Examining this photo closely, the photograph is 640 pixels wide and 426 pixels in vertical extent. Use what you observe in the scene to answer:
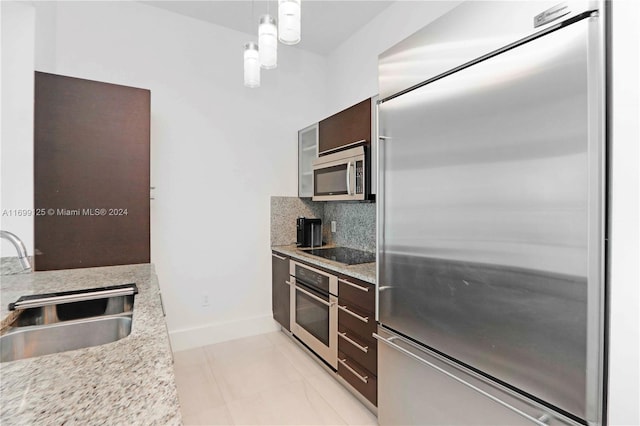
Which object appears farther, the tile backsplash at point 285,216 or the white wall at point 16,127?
the tile backsplash at point 285,216

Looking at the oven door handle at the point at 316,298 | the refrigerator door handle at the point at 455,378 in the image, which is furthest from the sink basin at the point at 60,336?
the oven door handle at the point at 316,298

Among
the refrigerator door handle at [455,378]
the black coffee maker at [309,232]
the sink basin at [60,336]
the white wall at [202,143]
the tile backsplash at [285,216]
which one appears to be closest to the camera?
the refrigerator door handle at [455,378]

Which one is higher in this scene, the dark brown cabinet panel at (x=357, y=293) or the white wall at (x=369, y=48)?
the white wall at (x=369, y=48)

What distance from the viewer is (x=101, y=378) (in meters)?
0.76

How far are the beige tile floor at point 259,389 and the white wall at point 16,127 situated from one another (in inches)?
56.2

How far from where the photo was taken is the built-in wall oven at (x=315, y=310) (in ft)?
7.44

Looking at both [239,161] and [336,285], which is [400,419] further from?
[239,161]

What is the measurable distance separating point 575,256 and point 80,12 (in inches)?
135

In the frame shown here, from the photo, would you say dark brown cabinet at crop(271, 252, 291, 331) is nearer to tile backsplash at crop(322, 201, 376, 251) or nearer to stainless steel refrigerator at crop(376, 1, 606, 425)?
tile backsplash at crop(322, 201, 376, 251)

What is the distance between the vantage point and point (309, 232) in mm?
3107

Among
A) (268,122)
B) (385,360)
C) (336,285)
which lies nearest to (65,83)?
(268,122)

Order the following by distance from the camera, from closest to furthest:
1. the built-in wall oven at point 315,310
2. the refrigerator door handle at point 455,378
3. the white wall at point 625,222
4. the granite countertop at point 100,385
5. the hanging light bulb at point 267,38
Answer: the granite countertop at point 100,385
the white wall at point 625,222
the refrigerator door handle at point 455,378
the hanging light bulb at point 267,38
the built-in wall oven at point 315,310

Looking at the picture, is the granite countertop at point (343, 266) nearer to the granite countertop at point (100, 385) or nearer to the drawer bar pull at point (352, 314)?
the drawer bar pull at point (352, 314)

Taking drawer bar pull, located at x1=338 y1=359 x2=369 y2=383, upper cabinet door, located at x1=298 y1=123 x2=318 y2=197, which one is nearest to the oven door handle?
drawer bar pull, located at x1=338 y1=359 x2=369 y2=383
